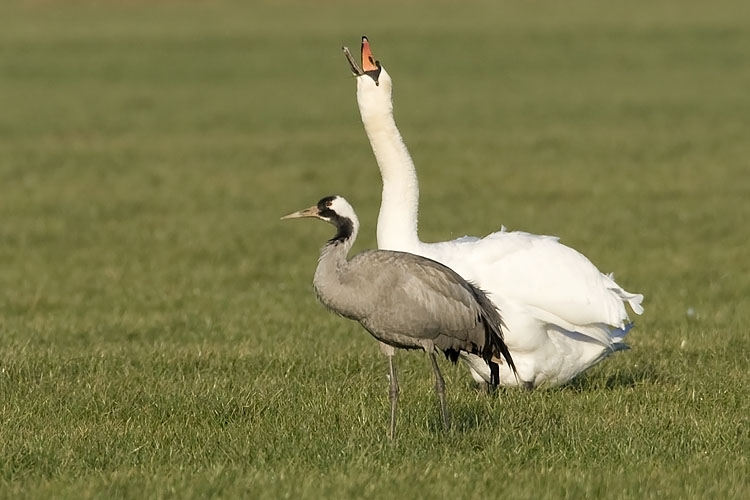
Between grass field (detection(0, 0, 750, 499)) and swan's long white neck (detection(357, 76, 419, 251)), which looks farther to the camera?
swan's long white neck (detection(357, 76, 419, 251))

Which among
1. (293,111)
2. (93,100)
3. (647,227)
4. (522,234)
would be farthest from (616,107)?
(522,234)

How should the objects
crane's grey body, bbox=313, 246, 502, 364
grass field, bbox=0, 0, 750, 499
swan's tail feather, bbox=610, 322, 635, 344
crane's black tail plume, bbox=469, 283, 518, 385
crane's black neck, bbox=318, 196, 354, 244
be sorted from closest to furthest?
1. grass field, bbox=0, 0, 750, 499
2. crane's grey body, bbox=313, 246, 502, 364
3. crane's black neck, bbox=318, 196, 354, 244
4. crane's black tail plume, bbox=469, 283, 518, 385
5. swan's tail feather, bbox=610, 322, 635, 344

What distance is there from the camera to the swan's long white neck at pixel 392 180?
8.73m

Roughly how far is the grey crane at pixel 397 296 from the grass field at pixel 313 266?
0.53m

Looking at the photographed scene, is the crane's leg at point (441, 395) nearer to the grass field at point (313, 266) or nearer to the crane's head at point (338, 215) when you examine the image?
the grass field at point (313, 266)

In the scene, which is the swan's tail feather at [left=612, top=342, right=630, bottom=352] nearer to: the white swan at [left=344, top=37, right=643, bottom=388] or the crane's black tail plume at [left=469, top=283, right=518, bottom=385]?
the white swan at [left=344, top=37, right=643, bottom=388]

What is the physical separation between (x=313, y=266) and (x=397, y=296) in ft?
28.0

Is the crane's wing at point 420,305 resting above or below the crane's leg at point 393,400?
above

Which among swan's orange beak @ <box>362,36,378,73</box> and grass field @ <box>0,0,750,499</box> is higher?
swan's orange beak @ <box>362,36,378,73</box>

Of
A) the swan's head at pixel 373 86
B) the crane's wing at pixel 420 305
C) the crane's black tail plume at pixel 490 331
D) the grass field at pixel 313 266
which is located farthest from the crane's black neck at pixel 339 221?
the swan's head at pixel 373 86

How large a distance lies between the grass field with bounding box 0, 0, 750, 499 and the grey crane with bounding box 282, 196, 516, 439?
0.53 metres

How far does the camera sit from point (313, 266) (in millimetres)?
15672

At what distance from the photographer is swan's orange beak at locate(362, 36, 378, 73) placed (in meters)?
8.59

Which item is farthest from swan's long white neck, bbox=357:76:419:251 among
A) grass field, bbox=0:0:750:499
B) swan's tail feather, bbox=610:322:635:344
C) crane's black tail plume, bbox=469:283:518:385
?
swan's tail feather, bbox=610:322:635:344
